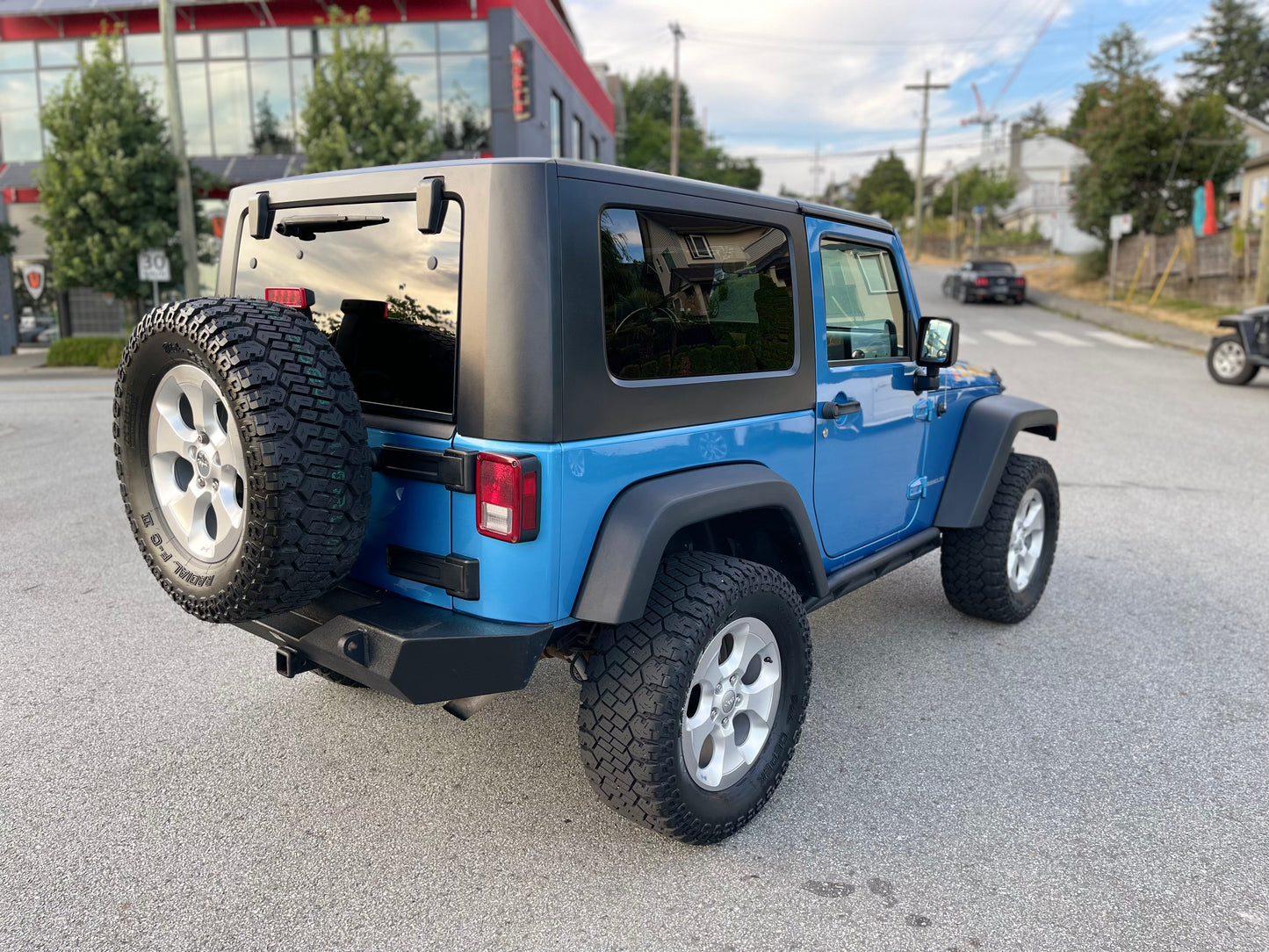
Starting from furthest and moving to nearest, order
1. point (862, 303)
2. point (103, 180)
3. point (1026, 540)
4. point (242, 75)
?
point (242, 75) → point (103, 180) → point (1026, 540) → point (862, 303)

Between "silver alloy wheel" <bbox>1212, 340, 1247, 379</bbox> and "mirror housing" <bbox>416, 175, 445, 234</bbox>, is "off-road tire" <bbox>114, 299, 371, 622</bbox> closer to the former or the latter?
"mirror housing" <bbox>416, 175, 445, 234</bbox>

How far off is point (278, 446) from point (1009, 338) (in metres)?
21.6

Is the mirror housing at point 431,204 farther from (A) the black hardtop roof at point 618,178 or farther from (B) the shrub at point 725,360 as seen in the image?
(B) the shrub at point 725,360

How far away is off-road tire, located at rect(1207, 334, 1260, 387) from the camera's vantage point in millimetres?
13461

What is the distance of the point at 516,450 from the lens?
96.2 inches

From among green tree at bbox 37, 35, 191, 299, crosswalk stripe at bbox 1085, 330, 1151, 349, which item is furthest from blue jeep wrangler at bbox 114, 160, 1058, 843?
crosswalk stripe at bbox 1085, 330, 1151, 349

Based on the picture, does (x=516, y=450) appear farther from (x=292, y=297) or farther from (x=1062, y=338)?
(x=1062, y=338)

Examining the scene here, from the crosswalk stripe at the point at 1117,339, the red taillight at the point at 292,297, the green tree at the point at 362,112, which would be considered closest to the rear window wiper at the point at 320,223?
the red taillight at the point at 292,297

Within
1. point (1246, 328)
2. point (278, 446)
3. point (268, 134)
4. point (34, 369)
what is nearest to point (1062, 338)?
point (1246, 328)

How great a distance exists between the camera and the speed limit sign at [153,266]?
17.8 metres

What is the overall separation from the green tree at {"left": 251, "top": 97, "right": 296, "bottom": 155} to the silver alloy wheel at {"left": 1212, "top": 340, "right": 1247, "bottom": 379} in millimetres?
21864

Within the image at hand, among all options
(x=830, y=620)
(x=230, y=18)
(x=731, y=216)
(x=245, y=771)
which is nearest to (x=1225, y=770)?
(x=830, y=620)

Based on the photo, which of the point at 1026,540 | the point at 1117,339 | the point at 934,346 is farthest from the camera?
the point at 1117,339

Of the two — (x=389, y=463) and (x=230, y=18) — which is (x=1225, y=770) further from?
(x=230, y=18)
